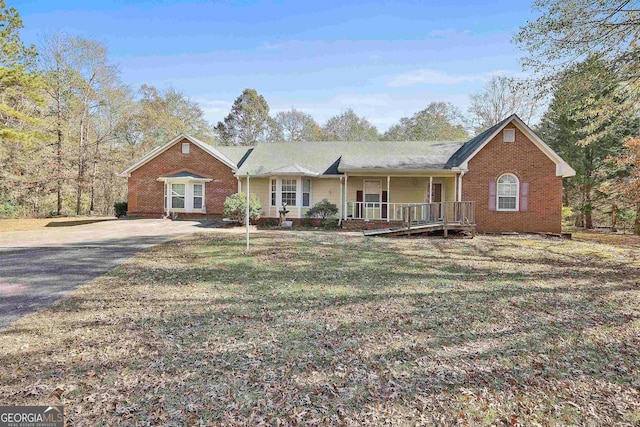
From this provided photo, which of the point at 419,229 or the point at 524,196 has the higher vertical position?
the point at 524,196

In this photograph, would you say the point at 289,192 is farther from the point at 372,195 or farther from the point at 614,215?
the point at 614,215

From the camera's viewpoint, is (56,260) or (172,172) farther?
(172,172)

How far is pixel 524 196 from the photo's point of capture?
1591cm

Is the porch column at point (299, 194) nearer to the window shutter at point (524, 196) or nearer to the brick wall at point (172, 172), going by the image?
the brick wall at point (172, 172)

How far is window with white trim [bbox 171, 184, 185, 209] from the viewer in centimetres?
1984

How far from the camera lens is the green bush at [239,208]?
16297 millimetres

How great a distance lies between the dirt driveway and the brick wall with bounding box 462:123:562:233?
1370 centimetres

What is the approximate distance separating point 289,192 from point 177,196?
6.87m

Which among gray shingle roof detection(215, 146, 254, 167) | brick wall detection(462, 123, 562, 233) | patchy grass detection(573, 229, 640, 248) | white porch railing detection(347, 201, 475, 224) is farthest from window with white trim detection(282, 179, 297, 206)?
patchy grass detection(573, 229, 640, 248)

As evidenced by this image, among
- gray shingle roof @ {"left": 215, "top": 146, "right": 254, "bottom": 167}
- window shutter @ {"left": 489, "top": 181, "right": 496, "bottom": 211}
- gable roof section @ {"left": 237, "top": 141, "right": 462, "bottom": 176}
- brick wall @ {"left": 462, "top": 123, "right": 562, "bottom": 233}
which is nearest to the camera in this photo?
brick wall @ {"left": 462, "top": 123, "right": 562, "bottom": 233}

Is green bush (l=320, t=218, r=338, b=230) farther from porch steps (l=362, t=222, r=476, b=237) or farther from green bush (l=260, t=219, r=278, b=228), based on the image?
porch steps (l=362, t=222, r=476, b=237)

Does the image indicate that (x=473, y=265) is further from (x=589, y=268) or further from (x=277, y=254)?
(x=277, y=254)

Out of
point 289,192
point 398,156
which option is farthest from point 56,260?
point 398,156
